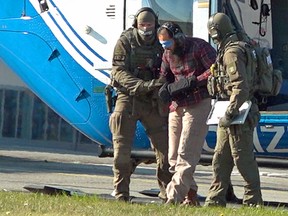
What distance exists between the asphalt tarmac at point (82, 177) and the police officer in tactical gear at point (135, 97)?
616 millimetres

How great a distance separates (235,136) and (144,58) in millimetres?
1258

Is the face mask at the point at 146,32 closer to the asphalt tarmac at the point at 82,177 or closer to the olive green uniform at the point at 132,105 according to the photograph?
the olive green uniform at the point at 132,105

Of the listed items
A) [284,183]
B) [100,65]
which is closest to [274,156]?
[100,65]

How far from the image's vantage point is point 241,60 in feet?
30.7

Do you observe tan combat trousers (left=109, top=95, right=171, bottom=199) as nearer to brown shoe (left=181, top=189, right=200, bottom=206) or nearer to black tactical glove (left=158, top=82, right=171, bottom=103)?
brown shoe (left=181, top=189, right=200, bottom=206)

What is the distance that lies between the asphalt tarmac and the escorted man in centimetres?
101

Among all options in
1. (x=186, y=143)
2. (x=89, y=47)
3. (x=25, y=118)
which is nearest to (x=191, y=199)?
(x=186, y=143)

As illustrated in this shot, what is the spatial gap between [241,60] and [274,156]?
2.40 metres

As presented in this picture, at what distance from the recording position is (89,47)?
40.3ft

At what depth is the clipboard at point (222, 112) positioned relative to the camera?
30.7ft

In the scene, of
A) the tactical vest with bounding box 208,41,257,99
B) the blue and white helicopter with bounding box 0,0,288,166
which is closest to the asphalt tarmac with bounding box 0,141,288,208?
the blue and white helicopter with bounding box 0,0,288,166

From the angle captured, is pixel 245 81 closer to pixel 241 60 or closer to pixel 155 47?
pixel 241 60

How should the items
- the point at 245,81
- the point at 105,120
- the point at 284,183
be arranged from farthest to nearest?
the point at 284,183 → the point at 105,120 → the point at 245,81

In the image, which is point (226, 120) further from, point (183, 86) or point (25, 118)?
point (25, 118)
